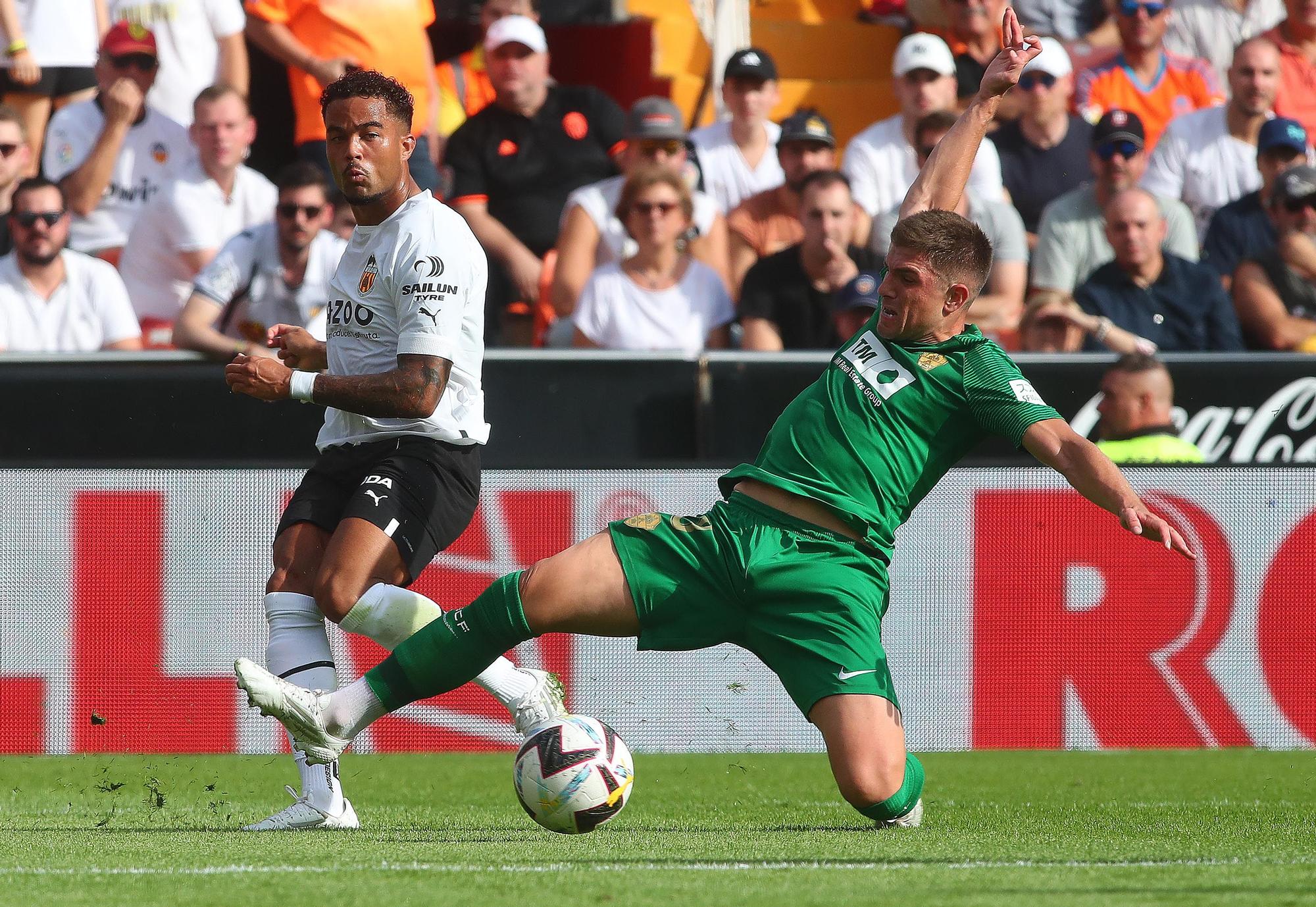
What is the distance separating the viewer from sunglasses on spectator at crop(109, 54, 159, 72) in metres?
9.98

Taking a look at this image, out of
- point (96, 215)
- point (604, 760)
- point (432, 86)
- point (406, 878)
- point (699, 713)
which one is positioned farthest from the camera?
point (432, 86)

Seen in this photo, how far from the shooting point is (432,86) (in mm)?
10633

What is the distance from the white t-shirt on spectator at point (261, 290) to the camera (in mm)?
8516

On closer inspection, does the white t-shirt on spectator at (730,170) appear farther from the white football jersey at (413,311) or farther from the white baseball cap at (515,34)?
the white football jersey at (413,311)

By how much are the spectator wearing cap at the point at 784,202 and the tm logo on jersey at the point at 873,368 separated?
4601mm

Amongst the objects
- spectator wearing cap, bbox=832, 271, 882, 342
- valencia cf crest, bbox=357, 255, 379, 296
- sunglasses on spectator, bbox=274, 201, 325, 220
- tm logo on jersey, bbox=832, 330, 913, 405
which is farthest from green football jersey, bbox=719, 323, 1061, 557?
sunglasses on spectator, bbox=274, 201, 325, 220

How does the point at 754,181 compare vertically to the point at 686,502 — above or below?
above

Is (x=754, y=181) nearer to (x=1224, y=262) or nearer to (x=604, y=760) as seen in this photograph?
(x=1224, y=262)

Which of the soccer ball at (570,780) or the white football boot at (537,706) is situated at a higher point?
the white football boot at (537,706)

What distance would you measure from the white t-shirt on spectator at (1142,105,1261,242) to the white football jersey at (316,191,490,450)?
6606 mm

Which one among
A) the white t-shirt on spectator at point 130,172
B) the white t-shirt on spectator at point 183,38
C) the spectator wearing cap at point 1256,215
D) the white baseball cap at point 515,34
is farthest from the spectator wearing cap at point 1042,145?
the white t-shirt on spectator at point 130,172

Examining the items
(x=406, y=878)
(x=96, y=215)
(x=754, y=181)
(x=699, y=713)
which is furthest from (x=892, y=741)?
(x=96, y=215)

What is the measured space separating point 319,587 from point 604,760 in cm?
97

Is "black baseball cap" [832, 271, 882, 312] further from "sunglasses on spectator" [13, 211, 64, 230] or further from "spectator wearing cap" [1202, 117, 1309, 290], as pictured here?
"sunglasses on spectator" [13, 211, 64, 230]
